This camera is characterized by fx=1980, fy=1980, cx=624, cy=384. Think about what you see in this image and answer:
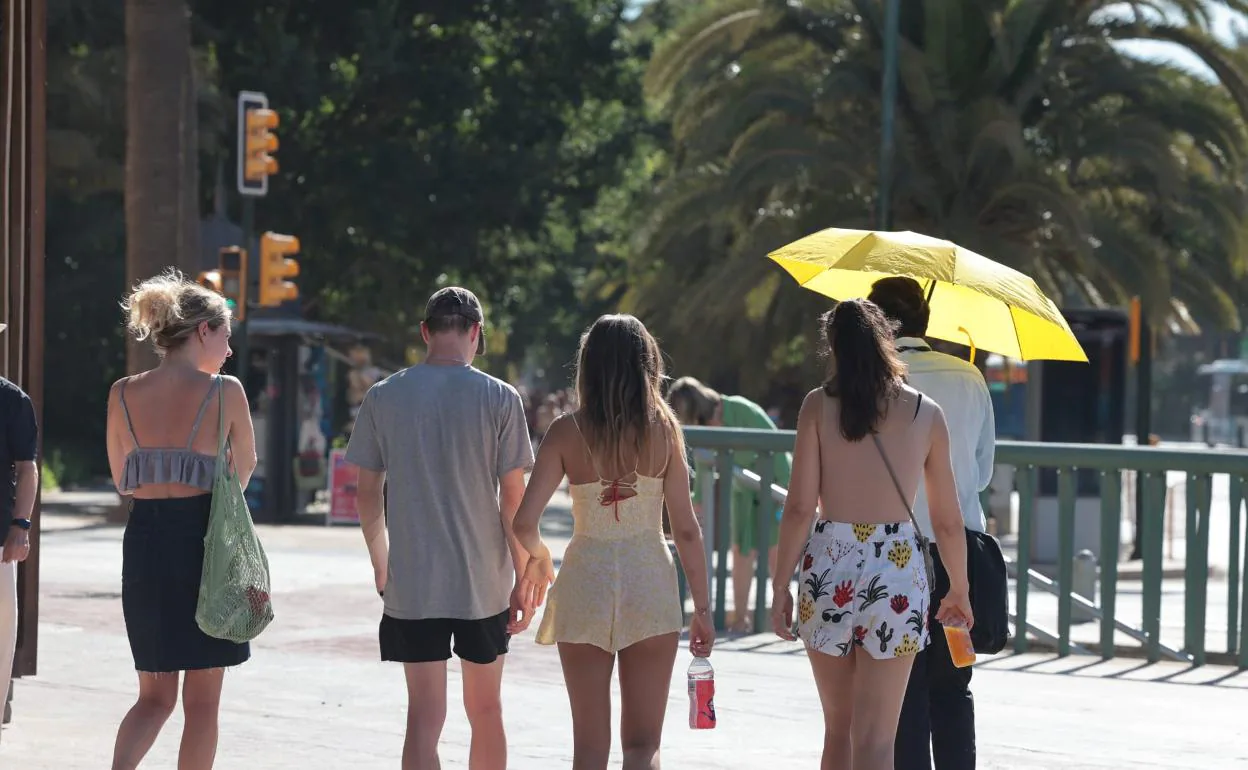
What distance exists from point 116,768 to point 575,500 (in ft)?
5.18

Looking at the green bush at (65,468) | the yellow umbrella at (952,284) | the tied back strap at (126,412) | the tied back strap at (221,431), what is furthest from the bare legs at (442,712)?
the green bush at (65,468)

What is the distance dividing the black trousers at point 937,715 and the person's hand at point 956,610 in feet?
0.52

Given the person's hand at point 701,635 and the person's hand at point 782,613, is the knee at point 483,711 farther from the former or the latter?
the person's hand at point 782,613

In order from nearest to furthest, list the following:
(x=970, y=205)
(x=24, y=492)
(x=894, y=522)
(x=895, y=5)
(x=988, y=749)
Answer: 1. (x=894, y=522)
2. (x=24, y=492)
3. (x=988, y=749)
4. (x=895, y=5)
5. (x=970, y=205)

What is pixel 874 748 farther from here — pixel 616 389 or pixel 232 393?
pixel 232 393

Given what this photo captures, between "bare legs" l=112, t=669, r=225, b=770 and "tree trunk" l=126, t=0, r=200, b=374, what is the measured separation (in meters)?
14.9

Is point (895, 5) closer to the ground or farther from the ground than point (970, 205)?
farther from the ground

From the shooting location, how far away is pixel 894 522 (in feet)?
17.4

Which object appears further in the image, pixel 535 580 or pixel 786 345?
pixel 786 345

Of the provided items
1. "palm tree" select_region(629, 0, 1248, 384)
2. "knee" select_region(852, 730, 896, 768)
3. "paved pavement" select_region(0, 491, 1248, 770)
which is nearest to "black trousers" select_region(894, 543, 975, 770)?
"knee" select_region(852, 730, 896, 768)

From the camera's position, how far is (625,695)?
17.5 feet

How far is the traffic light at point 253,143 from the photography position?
20.4 metres

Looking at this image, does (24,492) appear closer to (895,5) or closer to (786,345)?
(895,5)

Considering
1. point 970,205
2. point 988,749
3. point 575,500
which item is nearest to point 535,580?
point 575,500
